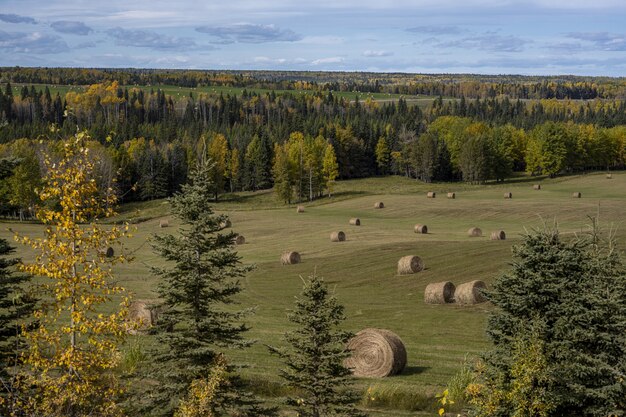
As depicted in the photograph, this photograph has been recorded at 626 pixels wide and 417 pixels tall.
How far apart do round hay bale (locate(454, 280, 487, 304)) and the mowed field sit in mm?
464

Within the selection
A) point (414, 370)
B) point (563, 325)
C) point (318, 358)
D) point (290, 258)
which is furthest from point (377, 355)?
point (290, 258)

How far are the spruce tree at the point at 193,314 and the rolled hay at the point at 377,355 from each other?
7.74 m

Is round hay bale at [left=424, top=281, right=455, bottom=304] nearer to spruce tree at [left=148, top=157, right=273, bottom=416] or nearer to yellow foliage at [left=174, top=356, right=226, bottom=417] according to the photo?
spruce tree at [left=148, top=157, right=273, bottom=416]

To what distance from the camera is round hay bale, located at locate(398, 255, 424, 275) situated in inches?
1769

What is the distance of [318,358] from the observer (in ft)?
58.9

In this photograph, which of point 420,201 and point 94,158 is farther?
point 420,201

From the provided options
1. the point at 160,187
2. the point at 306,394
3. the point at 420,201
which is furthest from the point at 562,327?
the point at 160,187

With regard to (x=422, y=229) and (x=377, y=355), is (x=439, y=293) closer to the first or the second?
(x=377, y=355)

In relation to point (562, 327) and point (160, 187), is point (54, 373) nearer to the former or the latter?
point (562, 327)

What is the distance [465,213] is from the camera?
81.7 meters

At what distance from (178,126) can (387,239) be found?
142m

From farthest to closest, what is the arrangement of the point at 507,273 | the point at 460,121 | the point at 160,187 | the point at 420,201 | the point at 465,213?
the point at 460,121 → the point at 160,187 → the point at 420,201 → the point at 465,213 → the point at 507,273

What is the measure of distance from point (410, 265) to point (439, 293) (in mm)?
6820

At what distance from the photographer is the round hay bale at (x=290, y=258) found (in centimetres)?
5231
